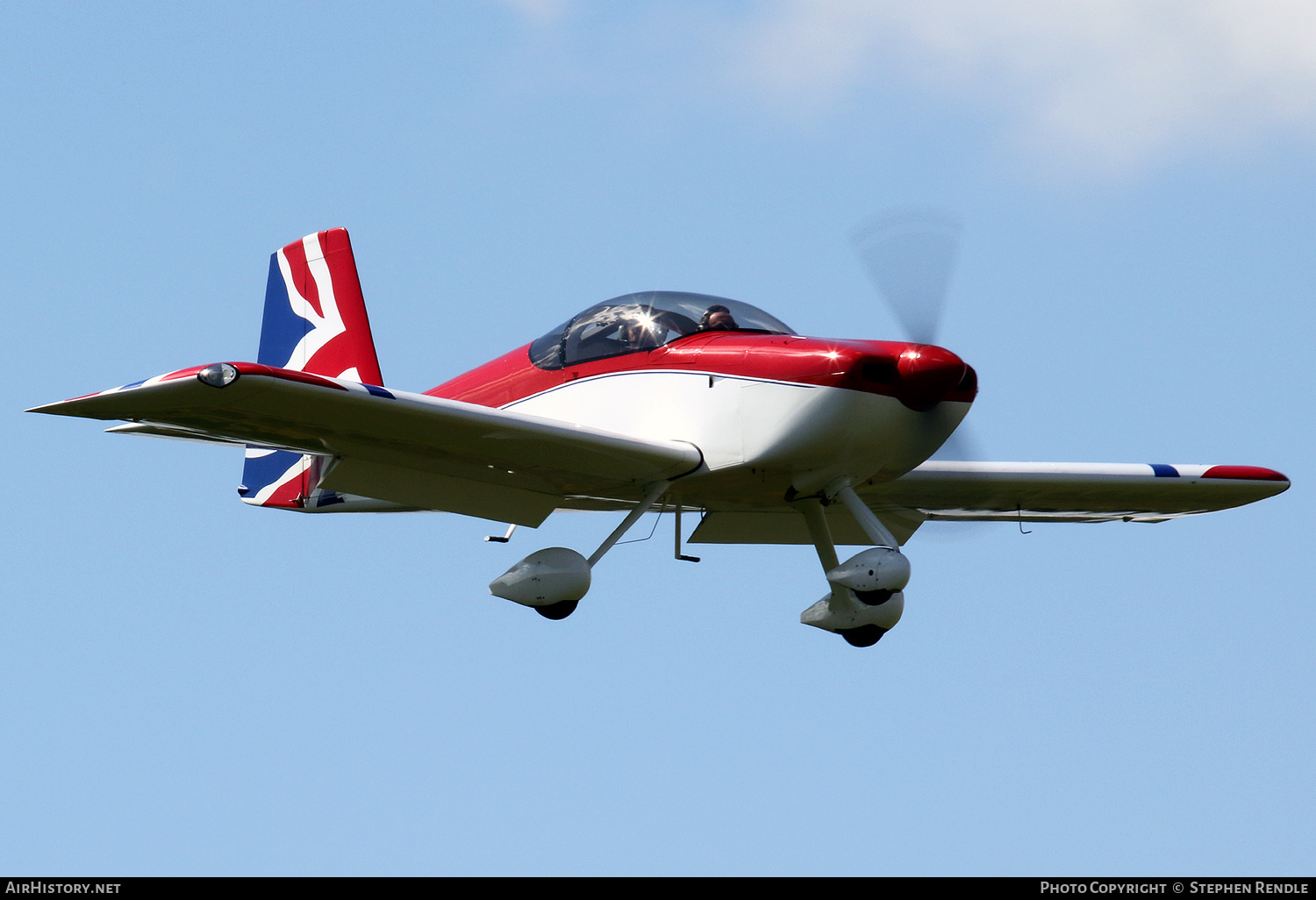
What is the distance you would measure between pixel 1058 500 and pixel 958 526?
2763 mm

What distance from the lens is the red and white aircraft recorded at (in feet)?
34.4

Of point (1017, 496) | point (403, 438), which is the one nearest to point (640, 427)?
point (403, 438)

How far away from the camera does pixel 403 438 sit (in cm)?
1105

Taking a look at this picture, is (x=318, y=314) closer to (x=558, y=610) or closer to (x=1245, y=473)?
(x=558, y=610)

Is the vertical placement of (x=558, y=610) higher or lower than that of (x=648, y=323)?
lower

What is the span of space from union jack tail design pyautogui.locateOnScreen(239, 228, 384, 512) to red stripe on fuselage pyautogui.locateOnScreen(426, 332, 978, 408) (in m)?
3.09

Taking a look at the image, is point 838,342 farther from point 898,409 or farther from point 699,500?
point 699,500

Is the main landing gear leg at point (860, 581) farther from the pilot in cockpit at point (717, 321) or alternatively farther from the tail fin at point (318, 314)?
the tail fin at point (318, 314)

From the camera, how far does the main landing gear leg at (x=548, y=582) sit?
11055mm

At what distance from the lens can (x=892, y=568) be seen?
10.7 meters

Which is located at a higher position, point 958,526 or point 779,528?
point 779,528

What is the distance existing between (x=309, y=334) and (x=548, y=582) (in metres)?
5.40

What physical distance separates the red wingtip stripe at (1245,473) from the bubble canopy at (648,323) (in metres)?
4.56
